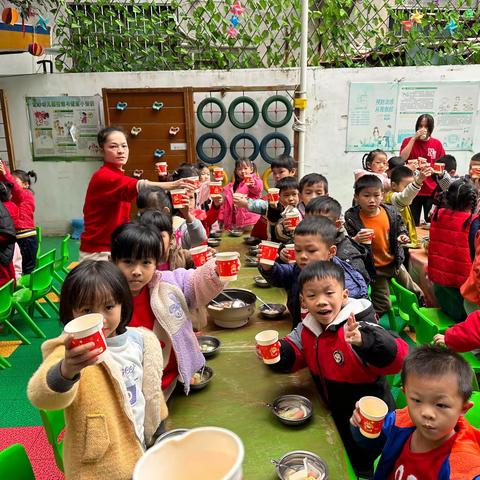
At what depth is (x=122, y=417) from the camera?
1.59 metres

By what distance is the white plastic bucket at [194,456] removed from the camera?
3.22 feet

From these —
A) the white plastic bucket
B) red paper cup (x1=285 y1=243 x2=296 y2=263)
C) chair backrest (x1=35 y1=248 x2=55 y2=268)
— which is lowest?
chair backrest (x1=35 y1=248 x2=55 y2=268)

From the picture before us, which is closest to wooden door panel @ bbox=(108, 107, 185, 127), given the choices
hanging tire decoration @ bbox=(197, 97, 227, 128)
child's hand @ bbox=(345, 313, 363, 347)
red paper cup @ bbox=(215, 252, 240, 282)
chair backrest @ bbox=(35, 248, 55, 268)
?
hanging tire decoration @ bbox=(197, 97, 227, 128)

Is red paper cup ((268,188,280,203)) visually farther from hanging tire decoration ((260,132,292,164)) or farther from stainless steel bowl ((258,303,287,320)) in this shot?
hanging tire decoration ((260,132,292,164))

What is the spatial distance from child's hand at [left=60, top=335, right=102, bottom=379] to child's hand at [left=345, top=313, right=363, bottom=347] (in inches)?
42.4

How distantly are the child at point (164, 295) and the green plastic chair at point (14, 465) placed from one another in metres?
0.65

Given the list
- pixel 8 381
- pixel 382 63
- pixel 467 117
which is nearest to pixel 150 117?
pixel 382 63

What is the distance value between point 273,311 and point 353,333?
1.10 metres

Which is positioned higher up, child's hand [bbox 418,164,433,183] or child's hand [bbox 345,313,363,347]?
child's hand [bbox 418,164,433,183]

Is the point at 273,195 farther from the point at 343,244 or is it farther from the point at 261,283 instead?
the point at 343,244

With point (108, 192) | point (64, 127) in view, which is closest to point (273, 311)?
point (108, 192)

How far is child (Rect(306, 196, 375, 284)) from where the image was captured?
3.10 metres

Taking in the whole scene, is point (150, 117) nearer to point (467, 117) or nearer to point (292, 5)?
point (292, 5)

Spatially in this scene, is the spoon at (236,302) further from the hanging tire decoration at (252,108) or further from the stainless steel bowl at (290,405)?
the hanging tire decoration at (252,108)
